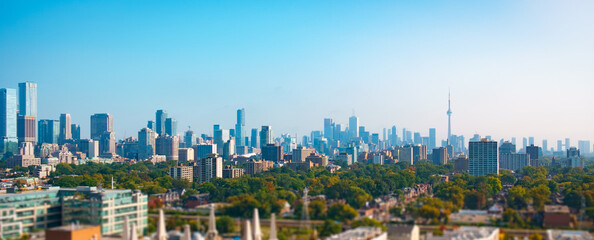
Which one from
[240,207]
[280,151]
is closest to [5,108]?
[280,151]

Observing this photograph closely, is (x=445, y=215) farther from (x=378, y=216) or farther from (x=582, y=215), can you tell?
(x=582, y=215)

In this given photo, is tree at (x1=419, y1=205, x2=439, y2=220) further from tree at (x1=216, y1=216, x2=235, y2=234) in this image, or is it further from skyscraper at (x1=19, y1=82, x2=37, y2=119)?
skyscraper at (x1=19, y1=82, x2=37, y2=119)

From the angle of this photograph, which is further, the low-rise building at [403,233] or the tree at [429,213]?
the tree at [429,213]

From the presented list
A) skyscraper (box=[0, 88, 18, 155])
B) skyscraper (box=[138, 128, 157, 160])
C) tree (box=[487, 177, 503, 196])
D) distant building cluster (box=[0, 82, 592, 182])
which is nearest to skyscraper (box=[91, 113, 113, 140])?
distant building cluster (box=[0, 82, 592, 182])

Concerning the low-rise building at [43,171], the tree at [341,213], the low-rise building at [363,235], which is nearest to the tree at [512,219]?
the tree at [341,213]

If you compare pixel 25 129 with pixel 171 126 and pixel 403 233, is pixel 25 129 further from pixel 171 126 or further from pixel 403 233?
pixel 403 233

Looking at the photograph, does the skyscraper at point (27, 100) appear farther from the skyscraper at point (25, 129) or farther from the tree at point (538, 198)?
the tree at point (538, 198)
